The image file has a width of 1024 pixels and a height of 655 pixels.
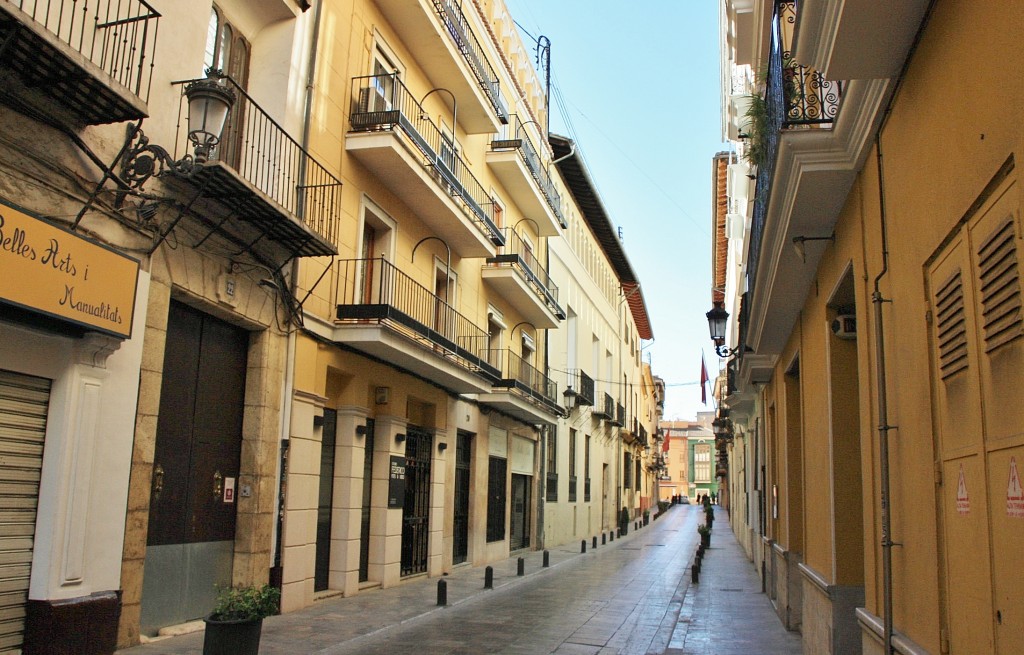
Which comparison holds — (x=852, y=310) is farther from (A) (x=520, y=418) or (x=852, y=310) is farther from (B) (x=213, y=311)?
(A) (x=520, y=418)

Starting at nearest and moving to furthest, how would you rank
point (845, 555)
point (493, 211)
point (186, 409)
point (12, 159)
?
point (12, 159), point (845, 555), point (186, 409), point (493, 211)

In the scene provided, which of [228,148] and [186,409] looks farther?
[228,148]

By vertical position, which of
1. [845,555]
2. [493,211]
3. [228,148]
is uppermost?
[493,211]

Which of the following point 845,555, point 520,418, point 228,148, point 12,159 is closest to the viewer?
point 12,159

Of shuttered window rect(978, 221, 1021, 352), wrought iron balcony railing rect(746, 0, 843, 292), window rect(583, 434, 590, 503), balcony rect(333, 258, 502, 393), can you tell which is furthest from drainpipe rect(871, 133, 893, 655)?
window rect(583, 434, 590, 503)

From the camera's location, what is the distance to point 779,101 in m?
6.39

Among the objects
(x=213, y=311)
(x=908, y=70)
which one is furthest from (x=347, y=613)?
(x=908, y=70)

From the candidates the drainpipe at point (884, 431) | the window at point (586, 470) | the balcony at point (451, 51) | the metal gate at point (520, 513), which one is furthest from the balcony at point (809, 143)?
the window at point (586, 470)

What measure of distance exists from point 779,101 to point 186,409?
7.30m

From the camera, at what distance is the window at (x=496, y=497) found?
20.8m

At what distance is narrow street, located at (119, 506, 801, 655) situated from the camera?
31.4 feet

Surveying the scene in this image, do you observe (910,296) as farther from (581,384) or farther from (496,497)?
(581,384)

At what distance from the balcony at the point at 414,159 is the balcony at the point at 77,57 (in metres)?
4.65

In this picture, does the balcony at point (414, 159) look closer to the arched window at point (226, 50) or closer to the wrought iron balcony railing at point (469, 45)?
the wrought iron balcony railing at point (469, 45)
